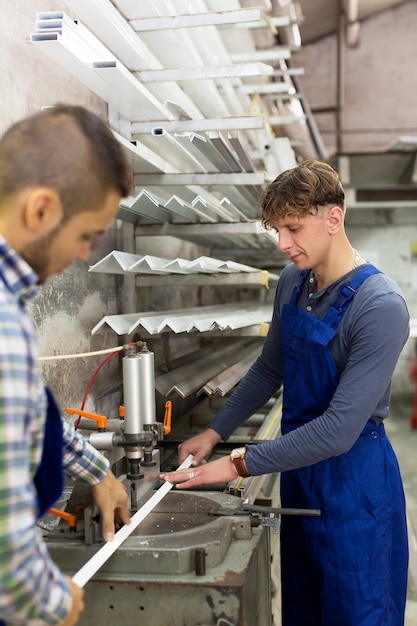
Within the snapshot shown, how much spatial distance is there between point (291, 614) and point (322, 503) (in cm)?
36

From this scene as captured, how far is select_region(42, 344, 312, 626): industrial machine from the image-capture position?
0.97 meters

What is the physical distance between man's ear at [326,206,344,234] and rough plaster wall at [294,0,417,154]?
193 inches

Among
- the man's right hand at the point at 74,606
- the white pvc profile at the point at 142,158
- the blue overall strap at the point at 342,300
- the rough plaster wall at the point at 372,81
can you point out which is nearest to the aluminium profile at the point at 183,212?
the white pvc profile at the point at 142,158

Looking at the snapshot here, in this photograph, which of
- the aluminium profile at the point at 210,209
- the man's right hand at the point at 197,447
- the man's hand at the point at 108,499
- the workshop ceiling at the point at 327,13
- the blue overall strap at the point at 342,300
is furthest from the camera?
the workshop ceiling at the point at 327,13

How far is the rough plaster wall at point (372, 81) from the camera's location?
5.90 meters

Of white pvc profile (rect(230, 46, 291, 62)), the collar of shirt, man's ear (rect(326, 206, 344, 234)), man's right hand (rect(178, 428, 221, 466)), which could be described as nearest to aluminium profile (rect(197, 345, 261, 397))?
man's right hand (rect(178, 428, 221, 466))

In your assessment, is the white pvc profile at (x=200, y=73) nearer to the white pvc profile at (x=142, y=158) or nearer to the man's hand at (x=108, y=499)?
the white pvc profile at (x=142, y=158)

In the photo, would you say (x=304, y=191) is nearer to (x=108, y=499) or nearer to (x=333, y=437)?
(x=333, y=437)

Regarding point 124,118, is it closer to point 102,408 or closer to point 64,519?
point 102,408

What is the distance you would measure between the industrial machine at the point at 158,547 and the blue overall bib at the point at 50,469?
244 millimetres

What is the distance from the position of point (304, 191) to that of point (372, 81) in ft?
17.2

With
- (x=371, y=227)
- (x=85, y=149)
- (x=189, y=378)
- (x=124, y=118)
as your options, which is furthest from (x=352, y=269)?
(x=371, y=227)

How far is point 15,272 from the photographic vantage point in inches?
27.0

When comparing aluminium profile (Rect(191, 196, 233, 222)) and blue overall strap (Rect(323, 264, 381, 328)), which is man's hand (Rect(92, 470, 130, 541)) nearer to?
blue overall strap (Rect(323, 264, 381, 328))
